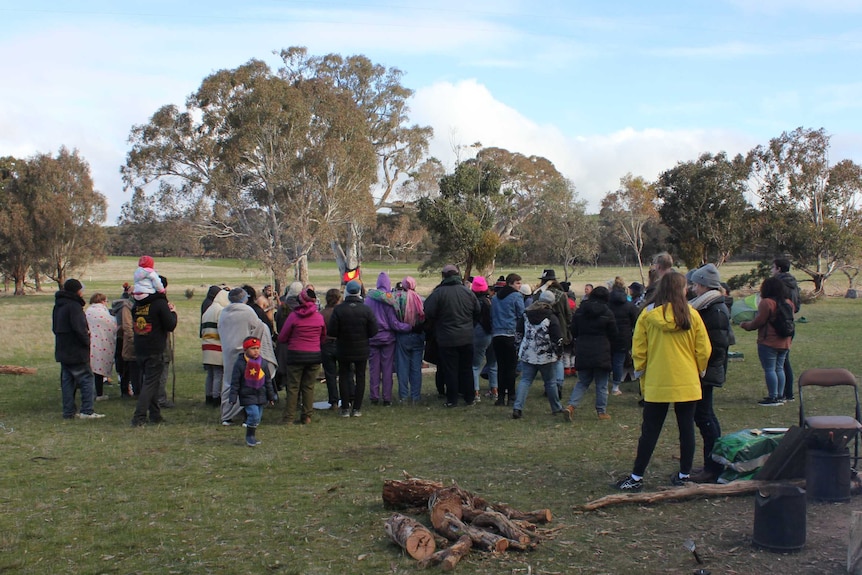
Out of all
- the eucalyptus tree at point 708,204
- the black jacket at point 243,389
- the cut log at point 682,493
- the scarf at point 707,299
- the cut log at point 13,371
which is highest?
the eucalyptus tree at point 708,204

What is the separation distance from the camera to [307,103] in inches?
1746

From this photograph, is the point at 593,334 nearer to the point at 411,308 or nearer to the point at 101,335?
the point at 411,308

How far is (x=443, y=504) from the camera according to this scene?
17.3 feet

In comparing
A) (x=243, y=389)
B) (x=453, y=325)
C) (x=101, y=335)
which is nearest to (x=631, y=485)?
(x=243, y=389)

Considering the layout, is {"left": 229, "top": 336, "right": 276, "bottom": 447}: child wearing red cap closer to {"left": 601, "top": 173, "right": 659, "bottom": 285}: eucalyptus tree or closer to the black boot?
the black boot

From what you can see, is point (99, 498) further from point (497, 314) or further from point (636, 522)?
point (497, 314)

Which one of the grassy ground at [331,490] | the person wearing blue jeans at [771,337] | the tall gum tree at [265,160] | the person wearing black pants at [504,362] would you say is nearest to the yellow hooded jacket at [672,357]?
the grassy ground at [331,490]

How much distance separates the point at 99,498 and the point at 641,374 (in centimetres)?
479

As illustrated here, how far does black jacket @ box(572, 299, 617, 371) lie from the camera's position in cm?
943

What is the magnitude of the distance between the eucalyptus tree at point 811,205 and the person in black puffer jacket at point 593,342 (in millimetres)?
29099

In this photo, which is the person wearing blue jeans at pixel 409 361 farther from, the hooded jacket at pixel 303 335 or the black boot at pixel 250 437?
the black boot at pixel 250 437

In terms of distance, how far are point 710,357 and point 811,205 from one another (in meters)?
33.3

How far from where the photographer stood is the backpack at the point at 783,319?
33.4 feet

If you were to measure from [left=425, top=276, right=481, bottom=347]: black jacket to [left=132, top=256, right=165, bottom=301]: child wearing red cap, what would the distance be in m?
3.66
